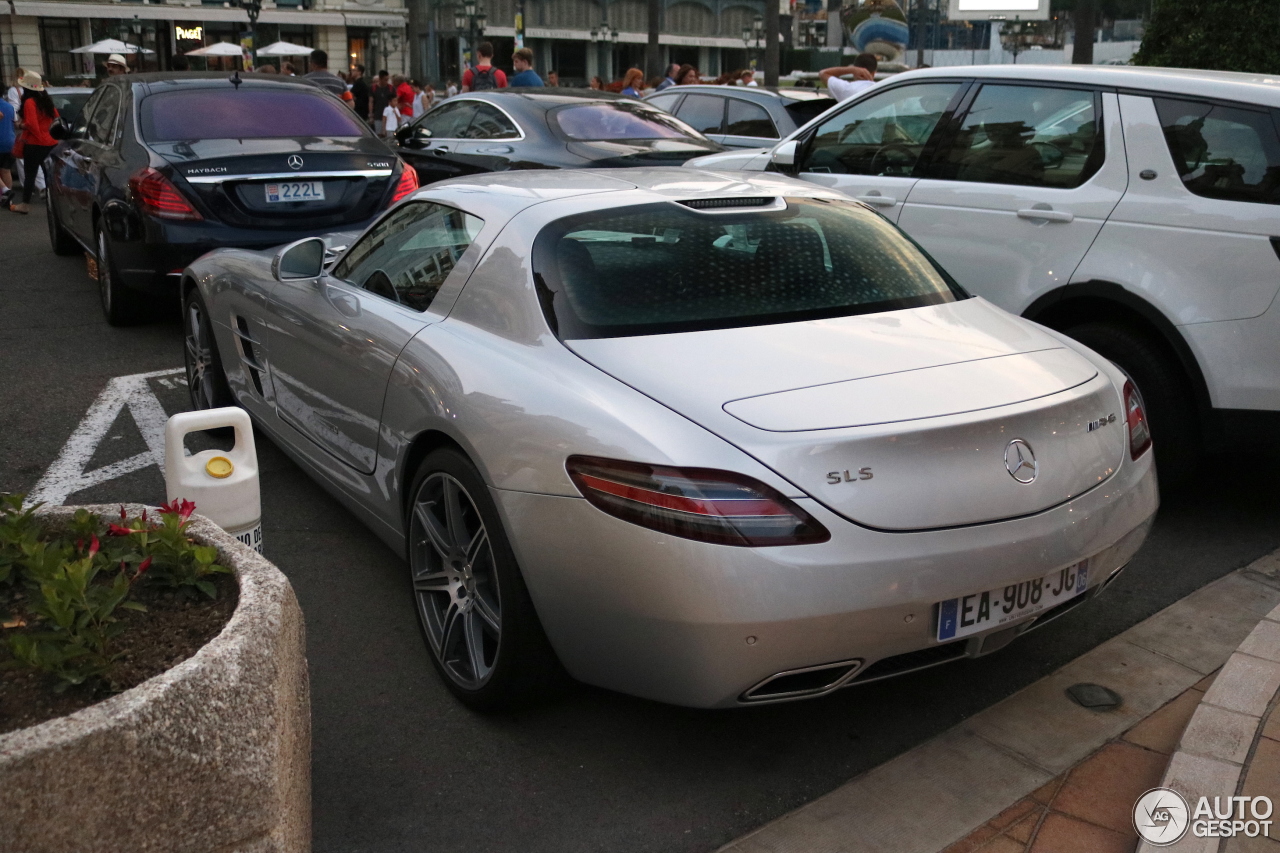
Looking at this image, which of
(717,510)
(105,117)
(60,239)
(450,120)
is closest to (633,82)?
(450,120)

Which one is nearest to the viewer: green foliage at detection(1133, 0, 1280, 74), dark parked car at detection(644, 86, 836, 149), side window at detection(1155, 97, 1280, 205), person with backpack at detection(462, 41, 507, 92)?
side window at detection(1155, 97, 1280, 205)

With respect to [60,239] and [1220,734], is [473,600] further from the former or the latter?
[60,239]

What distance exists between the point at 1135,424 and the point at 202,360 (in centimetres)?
412

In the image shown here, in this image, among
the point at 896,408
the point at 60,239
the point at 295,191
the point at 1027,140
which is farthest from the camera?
the point at 60,239

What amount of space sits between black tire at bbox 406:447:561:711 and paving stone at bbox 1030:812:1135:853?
1232mm

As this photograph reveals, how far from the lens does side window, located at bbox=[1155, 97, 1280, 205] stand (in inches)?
177

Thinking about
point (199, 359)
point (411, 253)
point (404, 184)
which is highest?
point (411, 253)

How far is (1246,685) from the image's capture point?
328 centimetres

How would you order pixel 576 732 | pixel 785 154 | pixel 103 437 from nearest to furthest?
pixel 576 732, pixel 103 437, pixel 785 154

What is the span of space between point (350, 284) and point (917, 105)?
3.03 meters

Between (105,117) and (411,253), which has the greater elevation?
(105,117)

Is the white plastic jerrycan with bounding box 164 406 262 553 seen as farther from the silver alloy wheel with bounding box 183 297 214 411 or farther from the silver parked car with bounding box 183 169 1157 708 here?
the silver alloy wheel with bounding box 183 297 214 411

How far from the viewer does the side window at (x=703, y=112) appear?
1232cm

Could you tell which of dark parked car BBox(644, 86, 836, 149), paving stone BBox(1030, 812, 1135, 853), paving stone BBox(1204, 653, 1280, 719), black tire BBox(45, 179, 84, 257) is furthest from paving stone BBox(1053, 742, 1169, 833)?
black tire BBox(45, 179, 84, 257)
